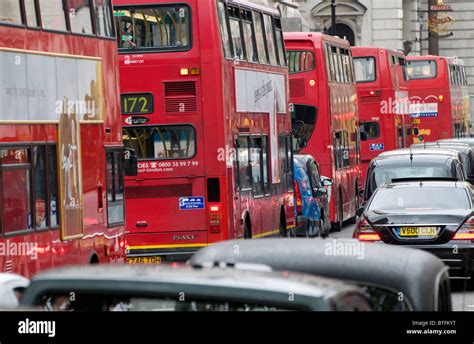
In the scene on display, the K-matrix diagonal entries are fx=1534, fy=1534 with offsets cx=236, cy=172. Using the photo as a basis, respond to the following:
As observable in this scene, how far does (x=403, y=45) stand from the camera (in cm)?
7531

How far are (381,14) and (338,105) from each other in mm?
38571

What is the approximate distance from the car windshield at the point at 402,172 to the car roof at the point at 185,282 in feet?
57.4

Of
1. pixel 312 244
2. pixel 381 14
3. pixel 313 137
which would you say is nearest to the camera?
pixel 312 244

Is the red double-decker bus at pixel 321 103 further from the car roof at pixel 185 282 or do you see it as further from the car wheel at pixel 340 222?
the car roof at pixel 185 282

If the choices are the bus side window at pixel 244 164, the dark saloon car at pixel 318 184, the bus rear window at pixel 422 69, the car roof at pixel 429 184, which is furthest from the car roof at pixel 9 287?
the bus rear window at pixel 422 69

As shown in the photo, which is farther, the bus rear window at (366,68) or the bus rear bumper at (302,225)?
the bus rear window at (366,68)

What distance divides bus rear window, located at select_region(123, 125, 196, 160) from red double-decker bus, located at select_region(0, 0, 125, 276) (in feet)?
6.89

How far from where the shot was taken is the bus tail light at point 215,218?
20703 mm

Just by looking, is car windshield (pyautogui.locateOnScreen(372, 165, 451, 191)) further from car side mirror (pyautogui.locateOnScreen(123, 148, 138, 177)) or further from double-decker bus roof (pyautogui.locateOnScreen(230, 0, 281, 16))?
car side mirror (pyautogui.locateOnScreen(123, 148, 138, 177))

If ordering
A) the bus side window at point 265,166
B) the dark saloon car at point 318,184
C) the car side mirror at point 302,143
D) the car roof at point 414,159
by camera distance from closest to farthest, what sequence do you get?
the car roof at point 414,159
the bus side window at point 265,166
the dark saloon car at point 318,184
the car side mirror at point 302,143

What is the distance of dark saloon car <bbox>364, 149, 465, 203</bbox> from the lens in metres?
23.1
